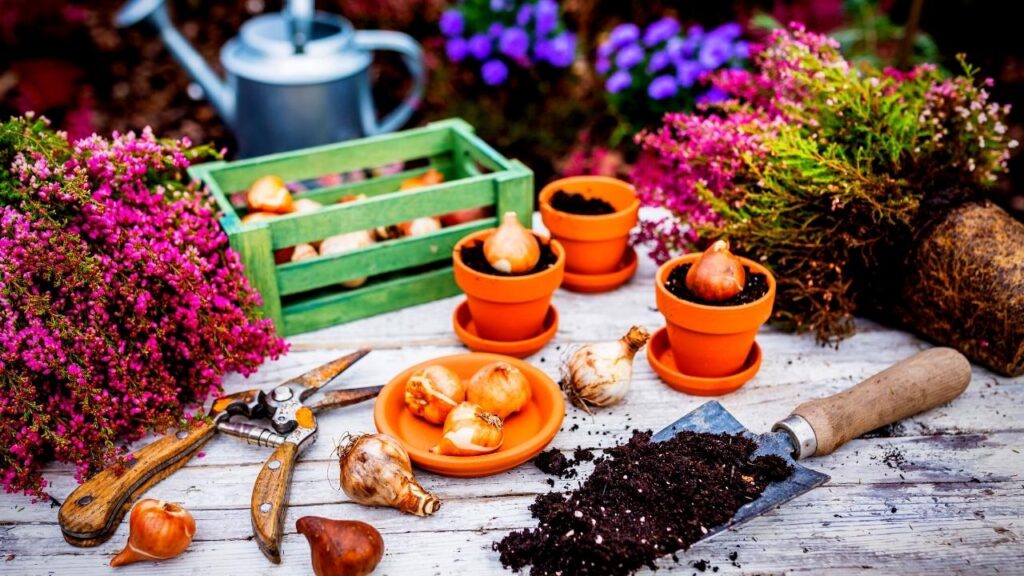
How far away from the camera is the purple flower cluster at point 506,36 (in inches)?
116

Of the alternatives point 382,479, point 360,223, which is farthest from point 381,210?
point 382,479

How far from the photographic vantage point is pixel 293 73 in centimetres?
232

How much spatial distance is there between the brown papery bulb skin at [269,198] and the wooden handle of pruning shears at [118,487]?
536mm

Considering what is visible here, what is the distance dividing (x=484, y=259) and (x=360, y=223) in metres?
0.28

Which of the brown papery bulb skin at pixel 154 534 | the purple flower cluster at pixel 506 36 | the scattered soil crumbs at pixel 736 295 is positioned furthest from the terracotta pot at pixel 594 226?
the purple flower cluster at pixel 506 36

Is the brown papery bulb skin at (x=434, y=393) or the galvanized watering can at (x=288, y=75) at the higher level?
the galvanized watering can at (x=288, y=75)

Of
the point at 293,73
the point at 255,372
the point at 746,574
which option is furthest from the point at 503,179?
the point at 746,574

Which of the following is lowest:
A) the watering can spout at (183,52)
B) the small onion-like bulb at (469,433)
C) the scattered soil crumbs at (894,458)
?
the scattered soil crumbs at (894,458)

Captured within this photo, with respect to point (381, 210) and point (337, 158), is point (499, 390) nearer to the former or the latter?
point (381, 210)

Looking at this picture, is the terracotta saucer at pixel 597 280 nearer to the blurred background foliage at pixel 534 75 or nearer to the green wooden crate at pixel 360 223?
the green wooden crate at pixel 360 223

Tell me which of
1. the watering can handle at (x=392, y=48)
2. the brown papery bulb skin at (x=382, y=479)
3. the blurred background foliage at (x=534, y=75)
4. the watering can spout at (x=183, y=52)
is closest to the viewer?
the brown papery bulb skin at (x=382, y=479)

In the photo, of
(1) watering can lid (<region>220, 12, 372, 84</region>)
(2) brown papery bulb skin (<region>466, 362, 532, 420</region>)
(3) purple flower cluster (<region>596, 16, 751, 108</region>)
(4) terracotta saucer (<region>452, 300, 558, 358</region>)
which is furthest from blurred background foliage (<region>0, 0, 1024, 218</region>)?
(2) brown papery bulb skin (<region>466, 362, 532, 420</region>)

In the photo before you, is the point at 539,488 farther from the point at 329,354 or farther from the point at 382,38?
the point at 382,38

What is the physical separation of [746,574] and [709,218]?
82cm
